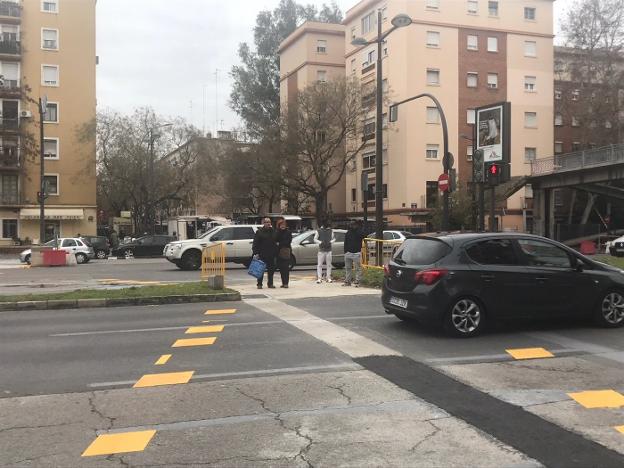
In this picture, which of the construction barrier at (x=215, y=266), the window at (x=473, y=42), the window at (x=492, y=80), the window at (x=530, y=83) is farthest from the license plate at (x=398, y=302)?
the window at (x=530, y=83)

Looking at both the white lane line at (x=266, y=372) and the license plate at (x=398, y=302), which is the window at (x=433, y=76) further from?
the white lane line at (x=266, y=372)

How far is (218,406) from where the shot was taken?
526 centimetres

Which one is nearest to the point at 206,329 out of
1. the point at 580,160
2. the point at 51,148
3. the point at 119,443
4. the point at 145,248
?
the point at 119,443

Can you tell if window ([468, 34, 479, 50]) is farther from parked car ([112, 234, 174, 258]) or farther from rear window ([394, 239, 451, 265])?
rear window ([394, 239, 451, 265])

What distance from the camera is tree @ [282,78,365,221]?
45094 mm

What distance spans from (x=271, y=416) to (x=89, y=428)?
1477 mm

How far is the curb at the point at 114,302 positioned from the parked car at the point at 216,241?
393 inches

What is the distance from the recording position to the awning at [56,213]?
153ft

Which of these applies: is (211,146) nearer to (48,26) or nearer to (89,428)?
(48,26)

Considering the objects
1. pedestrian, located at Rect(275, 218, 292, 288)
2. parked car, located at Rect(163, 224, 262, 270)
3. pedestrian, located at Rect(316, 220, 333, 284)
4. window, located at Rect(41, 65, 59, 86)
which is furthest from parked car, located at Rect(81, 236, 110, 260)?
pedestrian, located at Rect(275, 218, 292, 288)

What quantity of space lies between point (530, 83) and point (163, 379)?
52.0 meters

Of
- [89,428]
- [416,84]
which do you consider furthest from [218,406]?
[416,84]

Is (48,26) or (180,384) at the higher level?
(48,26)

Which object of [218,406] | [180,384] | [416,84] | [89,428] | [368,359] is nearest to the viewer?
[89,428]
